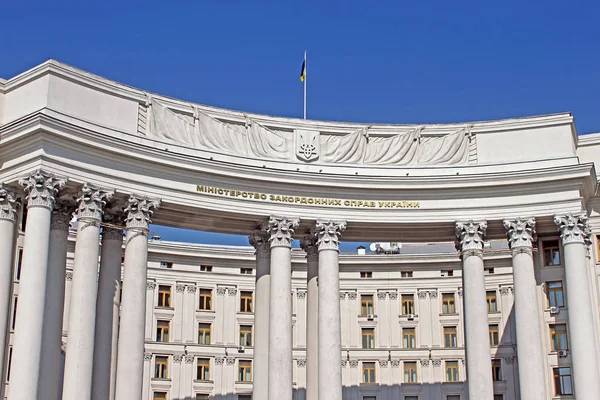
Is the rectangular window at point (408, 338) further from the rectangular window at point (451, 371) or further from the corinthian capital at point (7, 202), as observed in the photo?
the corinthian capital at point (7, 202)

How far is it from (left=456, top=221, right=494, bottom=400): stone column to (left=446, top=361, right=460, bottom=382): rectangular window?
35.1m

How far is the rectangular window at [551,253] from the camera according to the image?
49.4 meters

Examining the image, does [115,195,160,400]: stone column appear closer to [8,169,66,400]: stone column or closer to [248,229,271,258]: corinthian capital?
[8,169,66,400]: stone column

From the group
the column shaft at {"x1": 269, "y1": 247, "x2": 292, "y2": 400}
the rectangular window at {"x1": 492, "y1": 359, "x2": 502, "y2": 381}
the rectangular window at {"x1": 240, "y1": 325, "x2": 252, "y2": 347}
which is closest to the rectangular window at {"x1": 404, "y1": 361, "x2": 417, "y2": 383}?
the rectangular window at {"x1": 492, "y1": 359, "x2": 502, "y2": 381}

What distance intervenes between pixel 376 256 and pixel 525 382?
38159mm

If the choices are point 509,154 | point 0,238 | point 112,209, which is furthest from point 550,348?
point 0,238

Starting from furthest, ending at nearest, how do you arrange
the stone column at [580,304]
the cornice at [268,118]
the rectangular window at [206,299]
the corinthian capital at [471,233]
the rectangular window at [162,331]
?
the rectangular window at [206,299] < the rectangular window at [162,331] < the corinthian capital at [471,233] < the stone column at [580,304] < the cornice at [268,118]

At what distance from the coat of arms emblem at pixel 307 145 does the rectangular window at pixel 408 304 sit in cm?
3731

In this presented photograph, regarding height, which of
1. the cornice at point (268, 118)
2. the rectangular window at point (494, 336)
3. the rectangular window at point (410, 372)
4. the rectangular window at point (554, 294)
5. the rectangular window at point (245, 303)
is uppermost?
the cornice at point (268, 118)

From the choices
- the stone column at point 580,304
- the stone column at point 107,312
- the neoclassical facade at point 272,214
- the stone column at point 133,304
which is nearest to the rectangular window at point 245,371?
the neoclassical facade at point 272,214

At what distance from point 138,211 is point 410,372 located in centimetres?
4482

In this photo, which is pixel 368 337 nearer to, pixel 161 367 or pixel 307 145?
pixel 161 367

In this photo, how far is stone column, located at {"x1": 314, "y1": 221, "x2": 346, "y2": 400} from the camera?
44719 millimetres

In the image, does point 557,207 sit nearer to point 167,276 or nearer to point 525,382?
point 525,382
